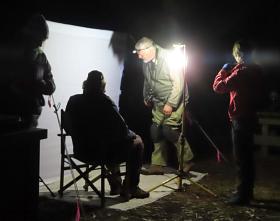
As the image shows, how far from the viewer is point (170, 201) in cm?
503

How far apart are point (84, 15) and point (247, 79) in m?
2.58

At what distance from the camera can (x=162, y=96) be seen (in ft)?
20.5

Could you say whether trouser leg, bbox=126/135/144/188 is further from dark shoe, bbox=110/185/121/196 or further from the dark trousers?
the dark trousers

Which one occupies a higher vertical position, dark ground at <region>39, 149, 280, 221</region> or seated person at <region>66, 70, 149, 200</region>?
seated person at <region>66, 70, 149, 200</region>

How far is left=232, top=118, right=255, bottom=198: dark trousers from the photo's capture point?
15.9 feet

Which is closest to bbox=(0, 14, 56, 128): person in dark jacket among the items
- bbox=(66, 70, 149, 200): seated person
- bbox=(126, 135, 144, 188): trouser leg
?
bbox=(66, 70, 149, 200): seated person

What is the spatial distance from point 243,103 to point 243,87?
18 cm

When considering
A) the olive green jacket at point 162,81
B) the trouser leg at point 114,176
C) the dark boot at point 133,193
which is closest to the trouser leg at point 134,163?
the dark boot at point 133,193

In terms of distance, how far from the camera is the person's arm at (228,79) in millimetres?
4754

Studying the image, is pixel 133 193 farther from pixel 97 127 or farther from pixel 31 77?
pixel 31 77

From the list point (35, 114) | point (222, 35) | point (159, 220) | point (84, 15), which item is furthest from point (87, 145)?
point (222, 35)

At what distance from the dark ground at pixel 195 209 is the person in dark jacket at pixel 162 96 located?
75cm

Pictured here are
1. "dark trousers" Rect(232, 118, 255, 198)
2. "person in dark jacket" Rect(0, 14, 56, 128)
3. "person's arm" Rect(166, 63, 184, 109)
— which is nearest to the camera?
Answer: "person in dark jacket" Rect(0, 14, 56, 128)

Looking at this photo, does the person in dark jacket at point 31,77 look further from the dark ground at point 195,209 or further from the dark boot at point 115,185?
the dark boot at point 115,185
